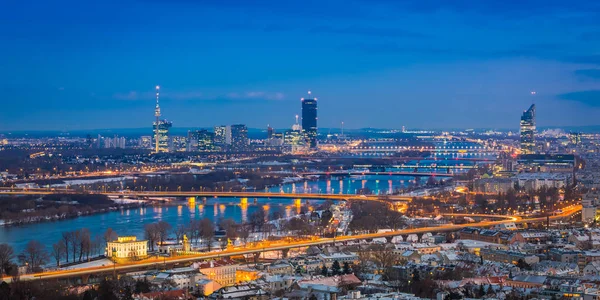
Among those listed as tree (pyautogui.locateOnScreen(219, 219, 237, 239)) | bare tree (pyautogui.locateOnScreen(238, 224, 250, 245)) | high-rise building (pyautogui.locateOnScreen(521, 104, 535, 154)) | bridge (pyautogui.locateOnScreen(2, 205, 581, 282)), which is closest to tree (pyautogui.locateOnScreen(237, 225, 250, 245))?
bare tree (pyautogui.locateOnScreen(238, 224, 250, 245))

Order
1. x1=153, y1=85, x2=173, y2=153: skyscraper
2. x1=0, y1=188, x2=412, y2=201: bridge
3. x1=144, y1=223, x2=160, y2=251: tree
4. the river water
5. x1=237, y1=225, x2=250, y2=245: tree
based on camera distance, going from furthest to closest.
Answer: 1. x1=153, y1=85, x2=173, y2=153: skyscraper
2. x1=0, y1=188, x2=412, y2=201: bridge
3. the river water
4. x1=237, y1=225, x2=250, y2=245: tree
5. x1=144, y1=223, x2=160, y2=251: tree

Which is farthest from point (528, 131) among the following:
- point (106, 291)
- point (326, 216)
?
point (106, 291)

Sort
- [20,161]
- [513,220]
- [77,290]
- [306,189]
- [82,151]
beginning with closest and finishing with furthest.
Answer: [77,290] < [513,220] < [306,189] < [20,161] < [82,151]

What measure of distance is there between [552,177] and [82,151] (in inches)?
1407

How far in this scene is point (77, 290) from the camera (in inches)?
436

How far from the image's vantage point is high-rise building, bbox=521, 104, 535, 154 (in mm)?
52281

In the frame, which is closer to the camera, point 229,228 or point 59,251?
point 59,251

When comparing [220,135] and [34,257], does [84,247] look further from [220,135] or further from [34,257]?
[220,135]

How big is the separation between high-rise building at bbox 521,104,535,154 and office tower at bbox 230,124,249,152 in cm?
2384

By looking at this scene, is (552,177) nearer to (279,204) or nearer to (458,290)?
(279,204)

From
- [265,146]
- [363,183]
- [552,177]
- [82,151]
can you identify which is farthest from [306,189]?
[265,146]

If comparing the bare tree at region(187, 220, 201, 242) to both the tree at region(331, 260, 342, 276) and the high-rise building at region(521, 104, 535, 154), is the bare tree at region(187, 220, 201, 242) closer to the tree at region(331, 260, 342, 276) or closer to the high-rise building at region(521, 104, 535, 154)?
the tree at region(331, 260, 342, 276)

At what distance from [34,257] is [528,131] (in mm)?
42939

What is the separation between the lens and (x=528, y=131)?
53.5m
